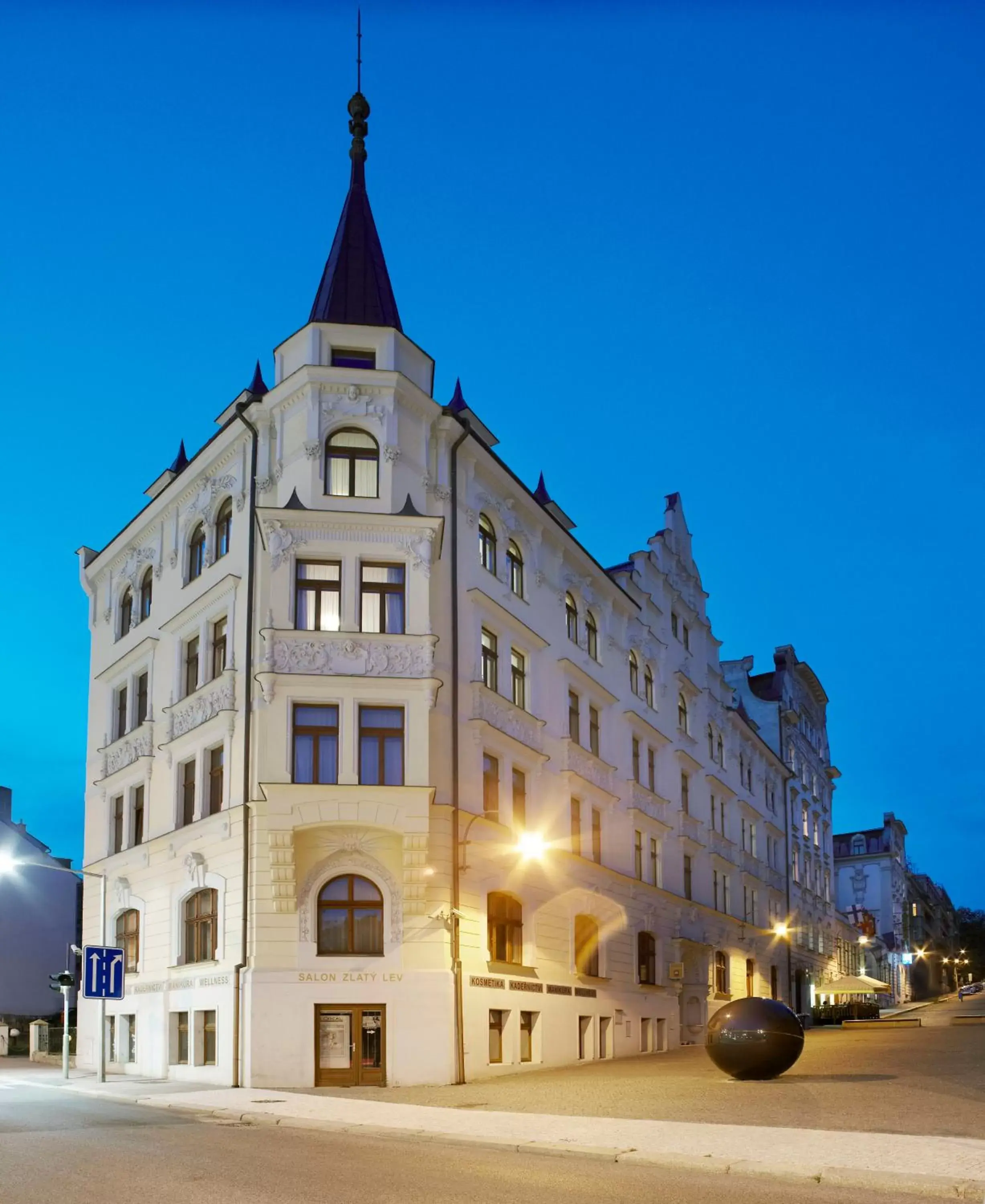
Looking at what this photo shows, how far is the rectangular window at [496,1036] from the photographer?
33469 mm

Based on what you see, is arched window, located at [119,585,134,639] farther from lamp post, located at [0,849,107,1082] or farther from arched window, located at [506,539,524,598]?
arched window, located at [506,539,524,598]

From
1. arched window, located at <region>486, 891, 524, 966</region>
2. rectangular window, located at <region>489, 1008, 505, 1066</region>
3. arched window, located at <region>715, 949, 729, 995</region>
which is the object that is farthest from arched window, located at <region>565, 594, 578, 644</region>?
arched window, located at <region>715, 949, 729, 995</region>

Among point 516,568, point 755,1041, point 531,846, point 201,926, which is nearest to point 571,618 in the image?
point 516,568

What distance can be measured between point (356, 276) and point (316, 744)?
13.8 meters

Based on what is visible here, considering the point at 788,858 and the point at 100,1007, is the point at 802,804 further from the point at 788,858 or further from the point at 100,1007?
the point at 100,1007

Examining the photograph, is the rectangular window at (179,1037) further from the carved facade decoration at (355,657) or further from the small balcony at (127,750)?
the carved facade decoration at (355,657)

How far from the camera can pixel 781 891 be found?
71875 mm

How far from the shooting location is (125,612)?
141 feet

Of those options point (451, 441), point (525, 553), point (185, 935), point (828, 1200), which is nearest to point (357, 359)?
point (451, 441)

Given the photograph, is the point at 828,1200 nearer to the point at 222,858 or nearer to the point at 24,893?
the point at 222,858

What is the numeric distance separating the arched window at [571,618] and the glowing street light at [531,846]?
7654 millimetres

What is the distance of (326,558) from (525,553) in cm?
902

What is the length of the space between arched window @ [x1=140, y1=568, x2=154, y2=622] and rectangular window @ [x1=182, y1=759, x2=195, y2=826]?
257 inches

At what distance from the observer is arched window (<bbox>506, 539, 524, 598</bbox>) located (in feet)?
129
